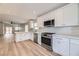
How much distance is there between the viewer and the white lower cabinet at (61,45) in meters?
3.65

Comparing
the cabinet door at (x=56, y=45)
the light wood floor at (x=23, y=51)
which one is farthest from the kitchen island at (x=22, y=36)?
the cabinet door at (x=56, y=45)

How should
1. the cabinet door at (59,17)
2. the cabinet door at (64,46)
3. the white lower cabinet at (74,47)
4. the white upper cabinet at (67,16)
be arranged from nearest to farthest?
Result: the white lower cabinet at (74,47)
the cabinet door at (64,46)
the white upper cabinet at (67,16)
the cabinet door at (59,17)

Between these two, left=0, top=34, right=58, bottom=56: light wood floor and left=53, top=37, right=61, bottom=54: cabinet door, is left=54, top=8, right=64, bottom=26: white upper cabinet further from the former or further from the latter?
left=0, top=34, right=58, bottom=56: light wood floor

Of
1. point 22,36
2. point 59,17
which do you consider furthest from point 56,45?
point 22,36

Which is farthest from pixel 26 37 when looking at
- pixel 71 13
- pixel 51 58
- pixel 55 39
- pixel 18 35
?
pixel 51 58

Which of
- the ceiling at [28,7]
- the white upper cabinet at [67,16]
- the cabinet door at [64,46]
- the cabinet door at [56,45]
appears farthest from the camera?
the ceiling at [28,7]

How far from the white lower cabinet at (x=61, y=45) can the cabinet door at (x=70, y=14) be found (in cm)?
64

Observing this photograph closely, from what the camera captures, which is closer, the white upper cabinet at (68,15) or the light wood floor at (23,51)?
the white upper cabinet at (68,15)

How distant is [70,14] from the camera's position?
3.92 metres

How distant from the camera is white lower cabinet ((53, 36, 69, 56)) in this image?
365 cm

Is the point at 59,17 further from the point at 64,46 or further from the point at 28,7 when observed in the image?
the point at 28,7

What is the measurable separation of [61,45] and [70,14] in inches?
44.8

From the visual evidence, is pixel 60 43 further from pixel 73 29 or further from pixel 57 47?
pixel 73 29

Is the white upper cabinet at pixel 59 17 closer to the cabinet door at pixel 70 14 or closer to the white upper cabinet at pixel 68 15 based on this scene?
the white upper cabinet at pixel 68 15
